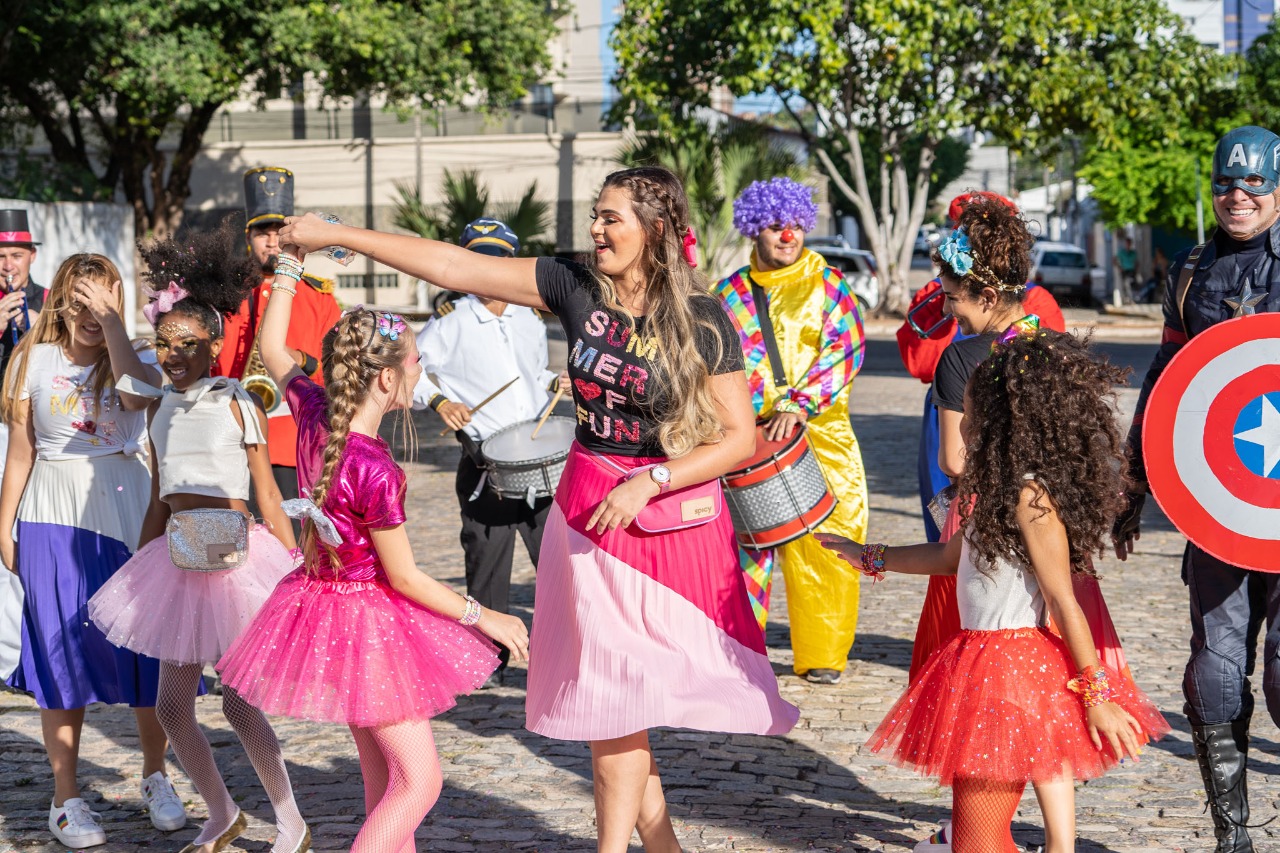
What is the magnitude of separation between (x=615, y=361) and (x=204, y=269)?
193 cm

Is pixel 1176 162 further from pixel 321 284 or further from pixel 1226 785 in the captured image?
pixel 1226 785

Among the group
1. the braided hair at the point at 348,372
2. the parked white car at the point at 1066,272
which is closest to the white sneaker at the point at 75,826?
the braided hair at the point at 348,372

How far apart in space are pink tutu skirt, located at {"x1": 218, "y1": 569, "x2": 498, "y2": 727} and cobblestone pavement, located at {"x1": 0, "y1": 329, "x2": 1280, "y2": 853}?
0.94m

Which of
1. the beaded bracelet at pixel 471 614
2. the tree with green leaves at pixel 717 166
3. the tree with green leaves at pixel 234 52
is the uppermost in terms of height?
the tree with green leaves at pixel 234 52

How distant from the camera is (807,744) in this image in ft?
16.7

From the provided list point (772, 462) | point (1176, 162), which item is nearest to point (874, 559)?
point (772, 462)

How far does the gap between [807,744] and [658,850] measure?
5.17 feet

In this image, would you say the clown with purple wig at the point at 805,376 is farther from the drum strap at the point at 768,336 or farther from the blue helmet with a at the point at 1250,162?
the blue helmet with a at the point at 1250,162

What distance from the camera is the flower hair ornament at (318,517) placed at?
335cm

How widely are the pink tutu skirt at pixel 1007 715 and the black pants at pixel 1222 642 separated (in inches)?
26.0

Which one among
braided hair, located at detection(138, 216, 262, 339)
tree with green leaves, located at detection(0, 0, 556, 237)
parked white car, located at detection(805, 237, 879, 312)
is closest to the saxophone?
braided hair, located at detection(138, 216, 262, 339)

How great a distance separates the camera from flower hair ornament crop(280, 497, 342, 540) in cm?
335

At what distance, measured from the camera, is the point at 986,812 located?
11.0ft

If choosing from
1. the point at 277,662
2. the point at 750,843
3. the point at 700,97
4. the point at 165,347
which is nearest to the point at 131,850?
the point at 277,662
